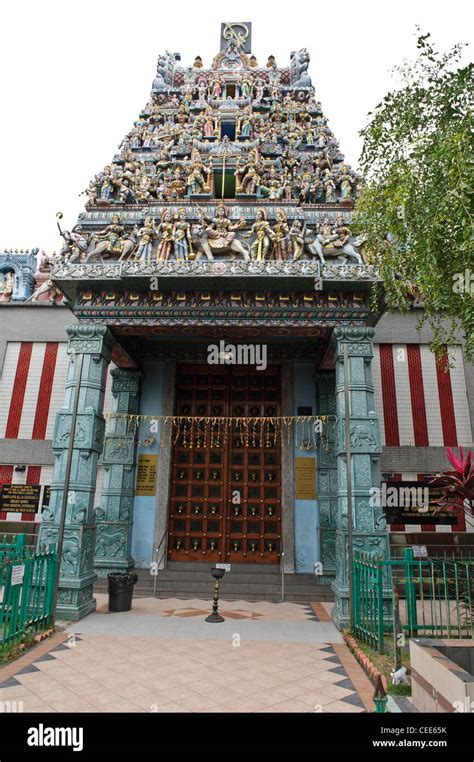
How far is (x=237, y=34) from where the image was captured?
19.1 m

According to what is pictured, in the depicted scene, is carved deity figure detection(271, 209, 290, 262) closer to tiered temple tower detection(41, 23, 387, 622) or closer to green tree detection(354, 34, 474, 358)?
tiered temple tower detection(41, 23, 387, 622)

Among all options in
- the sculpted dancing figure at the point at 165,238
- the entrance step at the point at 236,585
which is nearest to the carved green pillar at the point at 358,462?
the entrance step at the point at 236,585

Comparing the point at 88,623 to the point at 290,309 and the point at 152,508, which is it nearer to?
the point at 152,508

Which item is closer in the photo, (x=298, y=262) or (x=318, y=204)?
(x=298, y=262)

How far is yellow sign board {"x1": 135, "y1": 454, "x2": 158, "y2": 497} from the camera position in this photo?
13.3 meters

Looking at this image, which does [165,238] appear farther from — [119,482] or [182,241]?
[119,482]

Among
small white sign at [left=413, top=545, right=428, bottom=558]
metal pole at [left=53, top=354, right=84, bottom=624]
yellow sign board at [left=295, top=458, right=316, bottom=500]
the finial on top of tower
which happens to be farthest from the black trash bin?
the finial on top of tower

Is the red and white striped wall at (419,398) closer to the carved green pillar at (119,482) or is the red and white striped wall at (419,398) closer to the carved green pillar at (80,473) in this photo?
the carved green pillar at (119,482)

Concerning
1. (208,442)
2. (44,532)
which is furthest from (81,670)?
(208,442)

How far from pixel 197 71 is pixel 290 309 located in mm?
12090

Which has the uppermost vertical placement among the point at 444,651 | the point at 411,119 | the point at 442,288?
the point at 411,119

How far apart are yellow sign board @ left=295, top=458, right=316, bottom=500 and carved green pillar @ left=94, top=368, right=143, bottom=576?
4.49 m

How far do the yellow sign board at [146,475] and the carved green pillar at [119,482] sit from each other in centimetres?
20
